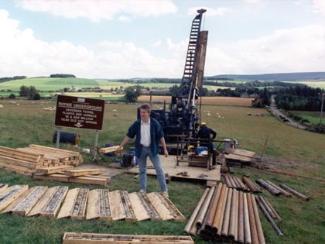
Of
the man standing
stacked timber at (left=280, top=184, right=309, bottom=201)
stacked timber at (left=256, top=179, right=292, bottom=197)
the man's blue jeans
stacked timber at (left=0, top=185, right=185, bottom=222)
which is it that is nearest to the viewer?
stacked timber at (left=0, top=185, right=185, bottom=222)

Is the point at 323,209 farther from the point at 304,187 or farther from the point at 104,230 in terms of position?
the point at 104,230

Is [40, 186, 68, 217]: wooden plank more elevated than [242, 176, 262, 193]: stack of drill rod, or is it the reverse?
[40, 186, 68, 217]: wooden plank

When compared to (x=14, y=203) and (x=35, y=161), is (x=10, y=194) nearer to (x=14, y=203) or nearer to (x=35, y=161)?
(x=14, y=203)

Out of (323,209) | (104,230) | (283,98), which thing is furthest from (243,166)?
(283,98)

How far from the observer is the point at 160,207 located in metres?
9.80

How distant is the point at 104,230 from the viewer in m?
8.16

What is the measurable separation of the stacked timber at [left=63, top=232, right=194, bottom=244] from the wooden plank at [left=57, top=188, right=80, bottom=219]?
3.94 ft

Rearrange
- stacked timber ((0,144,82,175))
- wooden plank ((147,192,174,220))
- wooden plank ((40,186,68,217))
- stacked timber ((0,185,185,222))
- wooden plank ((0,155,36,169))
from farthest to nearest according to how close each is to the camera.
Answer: wooden plank ((0,155,36,169))
stacked timber ((0,144,82,175))
wooden plank ((147,192,174,220))
stacked timber ((0,185,185,222))
wooden plank ((40,186,68,217))

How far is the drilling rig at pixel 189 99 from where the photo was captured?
23109 mm

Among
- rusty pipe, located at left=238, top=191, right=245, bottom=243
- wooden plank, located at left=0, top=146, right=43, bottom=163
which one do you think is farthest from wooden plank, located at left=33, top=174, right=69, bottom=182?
rusty pipe, located at left=238, top=191, right=245, bottom=243

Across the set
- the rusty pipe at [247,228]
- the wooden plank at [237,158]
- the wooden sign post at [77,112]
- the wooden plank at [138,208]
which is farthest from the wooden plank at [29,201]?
the wooden plank at [237,158]

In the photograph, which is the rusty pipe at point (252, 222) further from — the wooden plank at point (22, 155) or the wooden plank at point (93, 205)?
the wooden plank at point (22, 155)

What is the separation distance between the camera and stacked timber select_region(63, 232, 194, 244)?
7.24m

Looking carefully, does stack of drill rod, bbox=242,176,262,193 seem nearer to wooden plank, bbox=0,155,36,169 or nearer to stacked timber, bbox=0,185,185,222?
stacked timber, bbox=0,185,185,222
